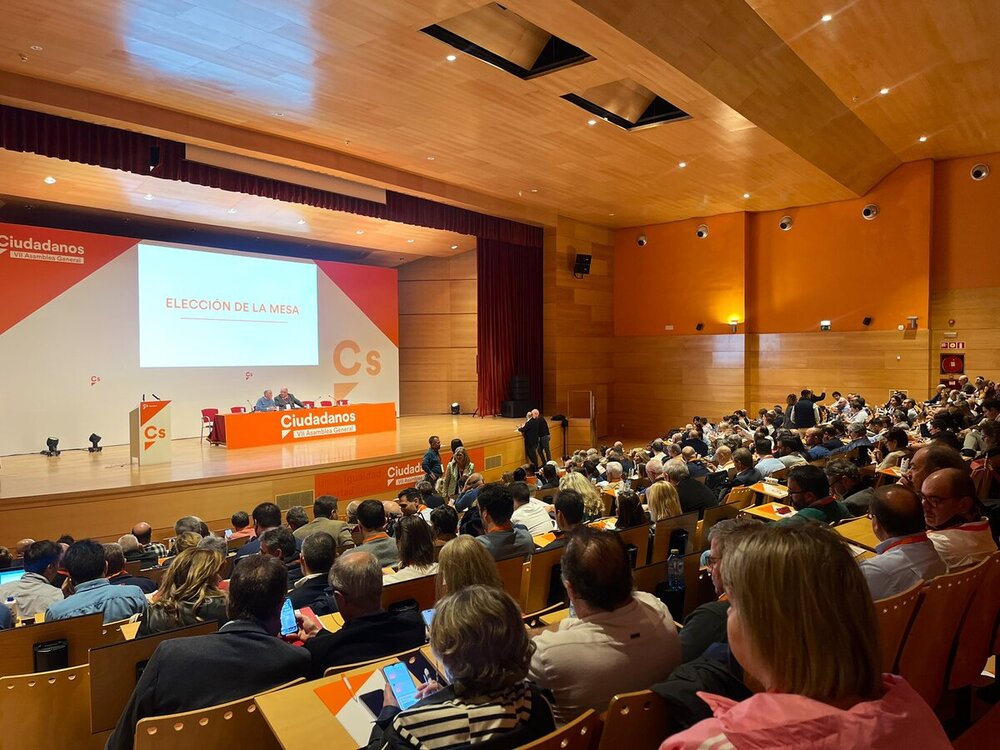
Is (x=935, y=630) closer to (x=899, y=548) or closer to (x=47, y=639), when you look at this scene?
(x=899, y=548)

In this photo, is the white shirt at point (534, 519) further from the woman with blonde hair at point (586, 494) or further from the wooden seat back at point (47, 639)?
the wooden seat back at point (47, 639)

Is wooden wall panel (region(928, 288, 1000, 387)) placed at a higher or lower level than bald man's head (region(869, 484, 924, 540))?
higher

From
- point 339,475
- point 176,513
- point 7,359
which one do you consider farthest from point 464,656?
point 7,359

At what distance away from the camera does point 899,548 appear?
256 centimetres

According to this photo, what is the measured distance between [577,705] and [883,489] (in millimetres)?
1605

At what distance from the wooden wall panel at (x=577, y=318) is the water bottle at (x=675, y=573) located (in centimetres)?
1145

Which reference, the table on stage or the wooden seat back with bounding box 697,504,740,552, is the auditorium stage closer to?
the table on stage

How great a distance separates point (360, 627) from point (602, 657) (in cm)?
94

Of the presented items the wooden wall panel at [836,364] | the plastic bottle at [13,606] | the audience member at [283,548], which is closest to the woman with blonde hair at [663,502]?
the audience member at [283,548]

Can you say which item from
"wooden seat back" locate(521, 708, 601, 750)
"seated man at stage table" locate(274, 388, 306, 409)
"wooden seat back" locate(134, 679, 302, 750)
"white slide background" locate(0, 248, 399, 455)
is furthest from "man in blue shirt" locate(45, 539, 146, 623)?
"seated man at stage table" locate(274, 388, 306, 409)

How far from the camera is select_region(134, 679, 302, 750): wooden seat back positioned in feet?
5.60

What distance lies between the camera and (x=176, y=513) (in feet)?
24.5

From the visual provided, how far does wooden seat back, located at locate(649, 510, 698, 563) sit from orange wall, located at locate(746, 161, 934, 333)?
409 inches

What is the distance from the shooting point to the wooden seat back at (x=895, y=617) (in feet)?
6.78
